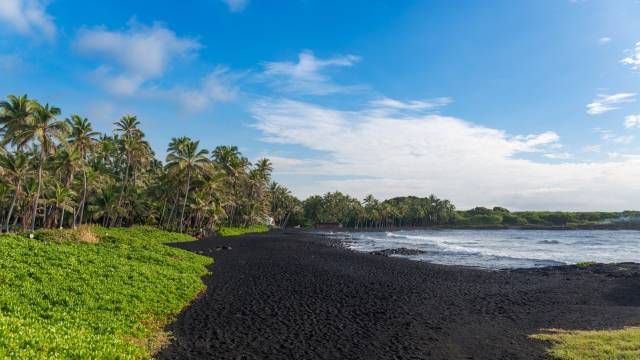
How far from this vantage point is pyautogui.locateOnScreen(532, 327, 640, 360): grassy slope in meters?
11.8

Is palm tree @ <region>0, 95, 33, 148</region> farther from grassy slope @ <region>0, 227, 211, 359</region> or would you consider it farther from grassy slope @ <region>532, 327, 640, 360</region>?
grassy slope @ <region>532, 327, 640, 360</region>

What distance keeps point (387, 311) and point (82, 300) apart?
43.2 ft

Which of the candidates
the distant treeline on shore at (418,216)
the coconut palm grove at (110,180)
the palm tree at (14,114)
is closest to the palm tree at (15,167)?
the coconut palm grove at (110,180)

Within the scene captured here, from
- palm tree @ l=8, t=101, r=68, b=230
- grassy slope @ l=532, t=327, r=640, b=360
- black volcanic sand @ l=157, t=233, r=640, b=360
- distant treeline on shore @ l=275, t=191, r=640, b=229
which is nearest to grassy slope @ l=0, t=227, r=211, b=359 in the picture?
black volcanic sand @ l=157, t=233, r=640, b=360

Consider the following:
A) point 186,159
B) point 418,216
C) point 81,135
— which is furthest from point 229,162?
point 418,216

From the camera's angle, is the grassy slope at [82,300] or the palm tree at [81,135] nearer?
the grassy slope at [82,300]

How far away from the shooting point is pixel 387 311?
61.0 ft

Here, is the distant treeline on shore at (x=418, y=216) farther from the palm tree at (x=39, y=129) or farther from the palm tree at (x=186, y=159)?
the palm tree at (x=39, y=129)

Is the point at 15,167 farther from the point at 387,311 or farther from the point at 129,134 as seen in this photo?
the point at 387,311

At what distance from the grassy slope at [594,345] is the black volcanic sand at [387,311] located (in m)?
0.70

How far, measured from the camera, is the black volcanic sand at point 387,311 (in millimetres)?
13278

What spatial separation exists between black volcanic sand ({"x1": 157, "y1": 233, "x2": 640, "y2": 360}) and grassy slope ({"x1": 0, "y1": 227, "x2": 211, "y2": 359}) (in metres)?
1.27

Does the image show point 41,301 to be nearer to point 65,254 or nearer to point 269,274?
point 65,254

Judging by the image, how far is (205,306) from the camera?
17.8m
